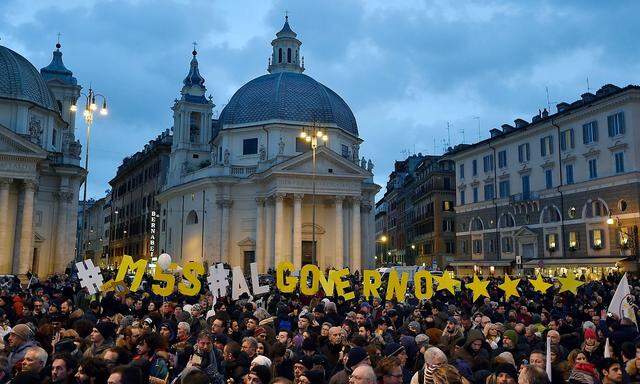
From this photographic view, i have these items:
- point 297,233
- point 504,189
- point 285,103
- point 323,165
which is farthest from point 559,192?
point 285,103

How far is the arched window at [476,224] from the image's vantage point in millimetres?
61606

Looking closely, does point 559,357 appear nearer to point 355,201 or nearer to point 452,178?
point 355,201

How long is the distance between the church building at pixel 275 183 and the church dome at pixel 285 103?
11 cm

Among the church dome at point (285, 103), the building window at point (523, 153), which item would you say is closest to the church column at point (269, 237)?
the church dome at point (285, 103)

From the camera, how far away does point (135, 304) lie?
55.4ft

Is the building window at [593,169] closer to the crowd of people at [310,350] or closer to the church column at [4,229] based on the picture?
the crowd of people at [310,350]

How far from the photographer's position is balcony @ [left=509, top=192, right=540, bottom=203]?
53.8 metres

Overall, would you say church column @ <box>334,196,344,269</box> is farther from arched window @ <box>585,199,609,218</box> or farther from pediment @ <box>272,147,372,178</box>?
arched window @ <box>585,199,609,218</box>

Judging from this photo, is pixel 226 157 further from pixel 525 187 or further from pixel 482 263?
pixel 525 187

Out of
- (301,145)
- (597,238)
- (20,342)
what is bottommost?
(20,342)

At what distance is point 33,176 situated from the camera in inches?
1826

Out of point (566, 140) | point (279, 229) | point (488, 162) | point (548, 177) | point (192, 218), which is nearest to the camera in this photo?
point (566, 140)

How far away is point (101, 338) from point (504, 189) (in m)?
52.9

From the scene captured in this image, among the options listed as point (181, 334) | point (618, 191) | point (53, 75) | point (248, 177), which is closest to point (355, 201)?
point (248, 177)
